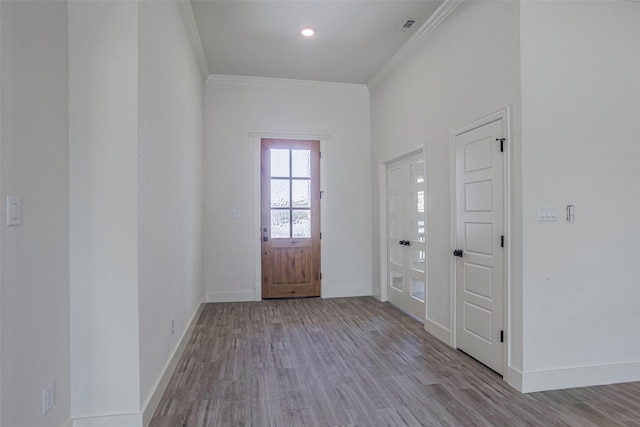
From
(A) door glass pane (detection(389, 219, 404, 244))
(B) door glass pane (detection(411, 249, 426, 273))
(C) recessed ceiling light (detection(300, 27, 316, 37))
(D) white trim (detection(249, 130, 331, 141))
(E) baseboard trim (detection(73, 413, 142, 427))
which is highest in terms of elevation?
(C) recessed ceiling light (detection(300, 27, 316, 37))

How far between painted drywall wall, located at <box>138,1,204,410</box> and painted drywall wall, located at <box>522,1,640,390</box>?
2.52m

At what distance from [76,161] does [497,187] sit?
282 cm

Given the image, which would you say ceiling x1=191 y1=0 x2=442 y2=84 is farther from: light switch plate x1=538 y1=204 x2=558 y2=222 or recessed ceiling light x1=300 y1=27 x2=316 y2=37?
light switch plate x1=538 y1=204 x2=558 y2=222

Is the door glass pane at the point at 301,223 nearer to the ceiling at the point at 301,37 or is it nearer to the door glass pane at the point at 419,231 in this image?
the door glass pane at the point at 419,231

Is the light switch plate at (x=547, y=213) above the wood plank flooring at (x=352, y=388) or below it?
above

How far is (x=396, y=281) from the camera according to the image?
4758 mm

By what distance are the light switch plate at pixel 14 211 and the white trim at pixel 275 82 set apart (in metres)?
3.96

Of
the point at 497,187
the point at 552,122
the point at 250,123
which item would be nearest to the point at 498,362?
the point at 497,187

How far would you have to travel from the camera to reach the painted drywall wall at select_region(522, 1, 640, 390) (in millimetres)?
2438

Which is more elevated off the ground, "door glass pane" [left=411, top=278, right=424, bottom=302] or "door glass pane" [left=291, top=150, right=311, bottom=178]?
"door glass pane" [left=291, top=150, right=311, bottom=178]

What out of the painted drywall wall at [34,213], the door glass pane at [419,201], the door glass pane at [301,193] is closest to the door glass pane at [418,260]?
the door glass pane at [419,201]

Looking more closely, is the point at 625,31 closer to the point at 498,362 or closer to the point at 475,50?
the point at 475,50

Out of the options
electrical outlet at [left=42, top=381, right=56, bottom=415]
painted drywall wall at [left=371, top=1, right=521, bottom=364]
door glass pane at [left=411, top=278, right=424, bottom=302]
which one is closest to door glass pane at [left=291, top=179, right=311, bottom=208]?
painted drywall wall at [left=371, top=1, right=521, bottom=364]

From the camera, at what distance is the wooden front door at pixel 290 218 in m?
5.13
